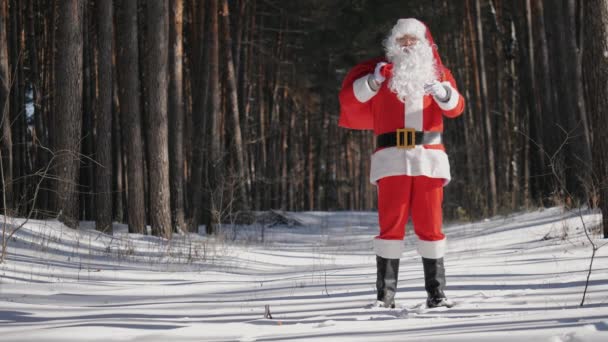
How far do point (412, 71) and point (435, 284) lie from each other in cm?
152

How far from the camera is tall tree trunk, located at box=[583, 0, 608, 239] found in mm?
7949

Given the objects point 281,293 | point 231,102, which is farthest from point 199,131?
point 281,293

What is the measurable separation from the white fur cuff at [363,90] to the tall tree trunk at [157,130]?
7.49 meters

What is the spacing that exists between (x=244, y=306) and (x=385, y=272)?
1.04 metres

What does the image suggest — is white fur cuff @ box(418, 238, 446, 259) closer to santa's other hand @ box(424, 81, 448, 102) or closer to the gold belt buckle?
the gold belt buckle

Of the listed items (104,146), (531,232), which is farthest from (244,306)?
(104,146)

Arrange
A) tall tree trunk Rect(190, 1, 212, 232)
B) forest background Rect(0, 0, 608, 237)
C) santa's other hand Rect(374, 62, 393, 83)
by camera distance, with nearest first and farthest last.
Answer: santa's other hand Rect(374, 62, 393, 83), forest background Rect(0, 0, 608, 237), tall tree trunk Rect(190, 1, 212, 232)

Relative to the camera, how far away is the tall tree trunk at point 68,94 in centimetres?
1074

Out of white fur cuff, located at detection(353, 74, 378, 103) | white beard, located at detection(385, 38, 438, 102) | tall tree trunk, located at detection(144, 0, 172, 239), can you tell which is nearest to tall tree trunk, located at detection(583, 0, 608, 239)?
white beard, located at detection(385, 38, 438, 102)

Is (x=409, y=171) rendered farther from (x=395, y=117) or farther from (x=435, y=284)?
(x=435, y=284)

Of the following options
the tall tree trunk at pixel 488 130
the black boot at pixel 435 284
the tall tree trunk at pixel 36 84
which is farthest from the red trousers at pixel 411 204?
the tall tree trunk at pixel 36 84

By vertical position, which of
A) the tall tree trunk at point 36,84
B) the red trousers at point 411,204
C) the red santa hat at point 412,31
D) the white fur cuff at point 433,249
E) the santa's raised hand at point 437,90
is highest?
the tall tree trunk at point 36,84

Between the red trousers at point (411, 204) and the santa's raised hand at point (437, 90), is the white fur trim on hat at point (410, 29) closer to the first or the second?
the santa's raised hand at point (437, 90)

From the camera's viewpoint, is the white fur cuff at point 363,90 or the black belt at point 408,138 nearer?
the black belt at point 408,138
